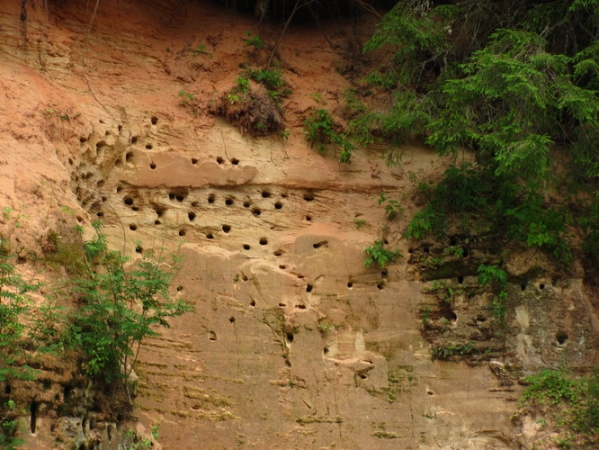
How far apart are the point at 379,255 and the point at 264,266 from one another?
4.98ft

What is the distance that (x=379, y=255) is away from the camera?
11359mm

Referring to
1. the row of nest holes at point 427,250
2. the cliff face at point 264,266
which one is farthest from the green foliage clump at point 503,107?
the cliff face at point 264,266

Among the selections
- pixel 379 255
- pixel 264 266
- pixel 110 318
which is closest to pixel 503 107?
pixel 379 255

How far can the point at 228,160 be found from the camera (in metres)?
11.7

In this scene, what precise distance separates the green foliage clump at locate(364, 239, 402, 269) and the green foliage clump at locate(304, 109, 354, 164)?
4.36ft

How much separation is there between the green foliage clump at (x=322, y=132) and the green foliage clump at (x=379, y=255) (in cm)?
133

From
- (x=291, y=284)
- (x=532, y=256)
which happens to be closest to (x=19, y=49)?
(x=291, y=284)

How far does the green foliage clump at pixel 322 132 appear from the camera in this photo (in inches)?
476

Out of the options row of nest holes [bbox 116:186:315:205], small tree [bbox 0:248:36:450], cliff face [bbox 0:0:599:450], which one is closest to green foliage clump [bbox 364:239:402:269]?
cliff face [bbox 0:0:599:450]

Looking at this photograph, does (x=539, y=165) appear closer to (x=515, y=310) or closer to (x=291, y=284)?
(x=515, y=310)

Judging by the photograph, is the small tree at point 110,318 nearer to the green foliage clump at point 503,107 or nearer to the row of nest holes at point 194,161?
the row of nest holes at point 194,161

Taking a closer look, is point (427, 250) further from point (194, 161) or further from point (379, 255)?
point (194, 161)

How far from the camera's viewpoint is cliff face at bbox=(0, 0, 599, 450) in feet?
33.9

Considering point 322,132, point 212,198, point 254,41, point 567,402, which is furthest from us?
point 254,41
